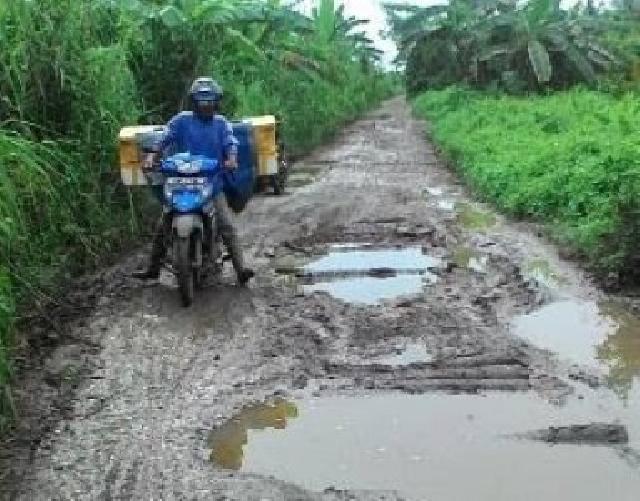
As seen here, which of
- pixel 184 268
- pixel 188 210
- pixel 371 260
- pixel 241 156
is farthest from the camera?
pixel 371 260

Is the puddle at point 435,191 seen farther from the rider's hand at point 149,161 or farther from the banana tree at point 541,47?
the banana tree at point 541,47

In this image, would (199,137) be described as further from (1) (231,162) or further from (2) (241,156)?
(2) (241,156)

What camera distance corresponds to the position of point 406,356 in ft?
19.3

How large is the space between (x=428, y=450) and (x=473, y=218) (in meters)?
6.68

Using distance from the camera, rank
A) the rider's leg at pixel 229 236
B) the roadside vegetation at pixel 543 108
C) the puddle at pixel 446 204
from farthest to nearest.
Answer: the puddle at pixel 446 204 → the roadside vegetation at pixel 543 108 → the rider's leg at pixel 229 236

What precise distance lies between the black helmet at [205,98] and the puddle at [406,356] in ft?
8.91

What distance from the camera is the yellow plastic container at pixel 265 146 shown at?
27.3 ft

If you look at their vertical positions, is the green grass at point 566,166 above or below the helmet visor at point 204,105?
below

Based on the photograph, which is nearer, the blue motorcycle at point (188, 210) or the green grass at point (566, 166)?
the blue motorcycle at point (188, 210)

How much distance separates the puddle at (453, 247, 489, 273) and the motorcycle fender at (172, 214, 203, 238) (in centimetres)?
256

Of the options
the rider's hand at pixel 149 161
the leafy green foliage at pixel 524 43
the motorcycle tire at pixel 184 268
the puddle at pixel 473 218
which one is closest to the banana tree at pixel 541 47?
the leafy green foliage at pixel 524 43

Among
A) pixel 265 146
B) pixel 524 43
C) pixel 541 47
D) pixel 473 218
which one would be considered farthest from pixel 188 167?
pixel 524 43

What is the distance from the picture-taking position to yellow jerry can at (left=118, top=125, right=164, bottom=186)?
8.01 metres

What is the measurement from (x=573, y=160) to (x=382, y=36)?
28413 mm
